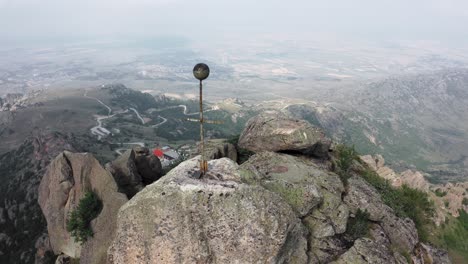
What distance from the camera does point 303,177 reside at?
78.4ft

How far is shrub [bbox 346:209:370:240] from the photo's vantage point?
21250mm

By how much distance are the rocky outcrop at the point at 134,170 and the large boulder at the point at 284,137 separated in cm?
911

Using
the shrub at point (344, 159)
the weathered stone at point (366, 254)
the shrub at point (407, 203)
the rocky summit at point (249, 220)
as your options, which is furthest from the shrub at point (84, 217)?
the shrub at point (407, 203)

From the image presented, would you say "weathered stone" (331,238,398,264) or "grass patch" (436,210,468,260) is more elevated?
"weathered stone" (331,238,398,264)

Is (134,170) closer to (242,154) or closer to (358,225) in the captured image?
(242,154)

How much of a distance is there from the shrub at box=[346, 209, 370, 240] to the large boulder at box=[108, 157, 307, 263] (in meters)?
6.15

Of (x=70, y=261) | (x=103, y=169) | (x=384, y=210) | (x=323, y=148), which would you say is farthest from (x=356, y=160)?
(x=70, y=261)

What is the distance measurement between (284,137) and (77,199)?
1832 centimetres

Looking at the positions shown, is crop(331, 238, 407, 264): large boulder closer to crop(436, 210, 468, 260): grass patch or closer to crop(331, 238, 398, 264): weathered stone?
crop(331, 238, 398, 264): weathered stone

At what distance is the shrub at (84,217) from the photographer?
25.0 metres

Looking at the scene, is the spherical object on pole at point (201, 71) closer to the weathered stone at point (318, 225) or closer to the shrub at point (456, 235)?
the weathered stone at point (318, 225)

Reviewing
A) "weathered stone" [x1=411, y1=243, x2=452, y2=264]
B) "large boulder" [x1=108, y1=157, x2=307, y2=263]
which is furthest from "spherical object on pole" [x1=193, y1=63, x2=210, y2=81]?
"weathered stone" [x1=411, y1=243, x2=452, y2=264]

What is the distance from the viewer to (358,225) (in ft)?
70.7

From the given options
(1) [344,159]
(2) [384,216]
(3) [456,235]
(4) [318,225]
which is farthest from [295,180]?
(3) [456,235]
